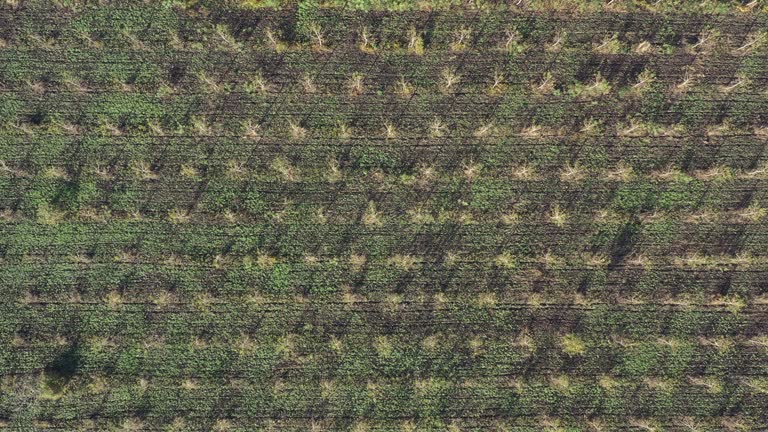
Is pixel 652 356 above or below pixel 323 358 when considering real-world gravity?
above

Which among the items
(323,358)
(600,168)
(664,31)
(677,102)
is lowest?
(323,358)

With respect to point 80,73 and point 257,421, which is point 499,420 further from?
point 80,73

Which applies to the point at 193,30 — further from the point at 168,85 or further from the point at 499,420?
the point at 499,420

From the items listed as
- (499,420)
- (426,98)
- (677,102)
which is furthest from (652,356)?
(426,98)

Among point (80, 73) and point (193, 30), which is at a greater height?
point (193, 30)

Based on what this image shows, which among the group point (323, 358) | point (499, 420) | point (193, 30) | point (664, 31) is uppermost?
point (664, 31)

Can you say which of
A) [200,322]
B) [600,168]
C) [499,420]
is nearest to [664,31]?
[600,168]
